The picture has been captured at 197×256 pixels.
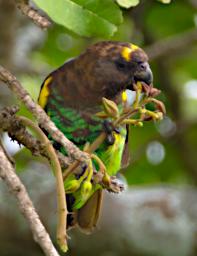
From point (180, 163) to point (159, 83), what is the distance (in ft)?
1.21

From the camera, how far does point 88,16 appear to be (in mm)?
1466

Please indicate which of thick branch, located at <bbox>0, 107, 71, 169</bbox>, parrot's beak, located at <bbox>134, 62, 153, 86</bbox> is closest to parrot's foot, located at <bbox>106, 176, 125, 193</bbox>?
A: thick branch, located at <bbox>0, 107, 71, 169</bbox>

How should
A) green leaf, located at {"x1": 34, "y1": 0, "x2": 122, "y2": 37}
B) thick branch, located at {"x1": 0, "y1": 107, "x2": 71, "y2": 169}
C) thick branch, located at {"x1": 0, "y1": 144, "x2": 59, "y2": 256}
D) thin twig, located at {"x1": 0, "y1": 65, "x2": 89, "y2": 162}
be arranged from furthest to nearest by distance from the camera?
green leaf, located at {"x1": 34, "y1": 0, "x2": 122, "y2": 37} < thick branch, located at {"x1": 0, "y1": 107, "x2": 71, "y2": 169} < thin twig, located at {"x1": 0, "y1": 65, "x2": 89, "y2": 162} < thick branch, located at {"x1": 0, "y1": 144, "x2": 59, "y2": 256}

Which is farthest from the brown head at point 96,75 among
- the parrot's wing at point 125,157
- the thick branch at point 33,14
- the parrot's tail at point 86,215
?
the thick branch at point 33,14

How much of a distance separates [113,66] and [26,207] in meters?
1.03

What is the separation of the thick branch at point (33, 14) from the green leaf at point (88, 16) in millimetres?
48

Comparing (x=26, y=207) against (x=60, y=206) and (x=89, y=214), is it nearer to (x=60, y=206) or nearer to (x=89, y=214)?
(x=60, y=206)

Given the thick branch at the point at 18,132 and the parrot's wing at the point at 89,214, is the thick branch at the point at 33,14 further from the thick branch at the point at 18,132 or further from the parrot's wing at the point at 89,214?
the parrot's wing at the point at 89,214

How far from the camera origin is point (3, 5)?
2719mm

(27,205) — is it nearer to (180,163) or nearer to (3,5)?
(3,5)

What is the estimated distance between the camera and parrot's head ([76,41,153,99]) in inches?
76.5

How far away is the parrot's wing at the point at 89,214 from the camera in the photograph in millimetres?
2066

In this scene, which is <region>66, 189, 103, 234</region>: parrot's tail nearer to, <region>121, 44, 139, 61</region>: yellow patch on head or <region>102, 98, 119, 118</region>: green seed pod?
<region>121, 44, 139, 61</region>: yellow patch on head

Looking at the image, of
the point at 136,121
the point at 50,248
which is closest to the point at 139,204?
the point at 136,121
